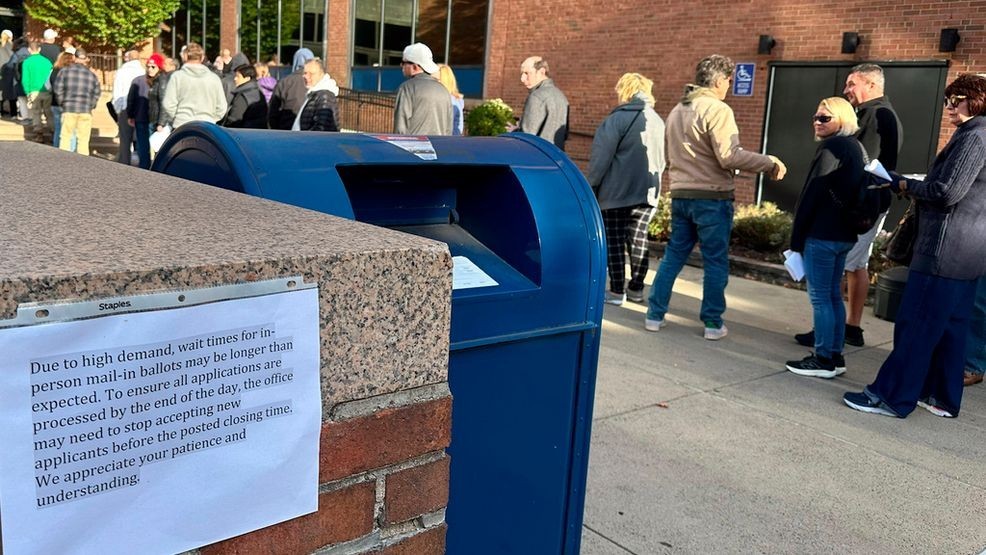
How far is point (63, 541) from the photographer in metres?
1.04

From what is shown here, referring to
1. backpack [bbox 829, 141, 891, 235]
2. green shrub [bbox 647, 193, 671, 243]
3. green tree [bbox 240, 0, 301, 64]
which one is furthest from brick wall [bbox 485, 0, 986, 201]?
green tree [bbox 240, 0, 301, 64]

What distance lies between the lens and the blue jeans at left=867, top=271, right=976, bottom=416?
178 inches

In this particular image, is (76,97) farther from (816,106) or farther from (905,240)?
(905,240)

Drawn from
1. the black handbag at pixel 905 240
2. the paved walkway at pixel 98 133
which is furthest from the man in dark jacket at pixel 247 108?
the paved walkway at pixel 98 133

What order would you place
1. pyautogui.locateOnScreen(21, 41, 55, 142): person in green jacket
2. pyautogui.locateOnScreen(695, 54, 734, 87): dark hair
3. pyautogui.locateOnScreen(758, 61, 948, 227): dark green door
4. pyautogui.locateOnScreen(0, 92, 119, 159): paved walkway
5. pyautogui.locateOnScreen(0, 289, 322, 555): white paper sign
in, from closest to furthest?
pyautogui.locateOnScreen(0, 289, 322, 555): white paper sign → pyautogui.locateOnScreen(695, 54, 734, 87): dark hair → pyautogui.locateOnScreen(758, 61, 948, 227): dark green door → pyautogui.locateOnScreen(21, 41, 55, 142): person in green jacket → pyautogui.locateOnScreen(0, 92, 119, 159): paved walkway

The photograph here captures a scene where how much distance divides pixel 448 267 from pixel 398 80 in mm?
18245

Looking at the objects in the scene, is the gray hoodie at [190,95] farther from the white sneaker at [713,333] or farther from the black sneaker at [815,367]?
the black sneaker at [815,367]

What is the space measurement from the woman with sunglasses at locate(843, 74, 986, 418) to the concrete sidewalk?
11.6 inches

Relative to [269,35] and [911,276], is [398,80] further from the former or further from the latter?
[911,276]

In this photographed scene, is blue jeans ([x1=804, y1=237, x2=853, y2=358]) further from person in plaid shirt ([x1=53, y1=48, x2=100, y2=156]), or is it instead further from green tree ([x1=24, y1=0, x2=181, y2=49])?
green tree ([x1=24, y1=0, x2=181, y2=49])

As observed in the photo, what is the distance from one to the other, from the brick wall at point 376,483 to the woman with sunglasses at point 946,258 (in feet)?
12.8

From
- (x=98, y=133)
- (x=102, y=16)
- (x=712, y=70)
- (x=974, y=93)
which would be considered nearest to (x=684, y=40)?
(x=712, y=70)

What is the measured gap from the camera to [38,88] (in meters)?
15.2

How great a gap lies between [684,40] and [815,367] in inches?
313
